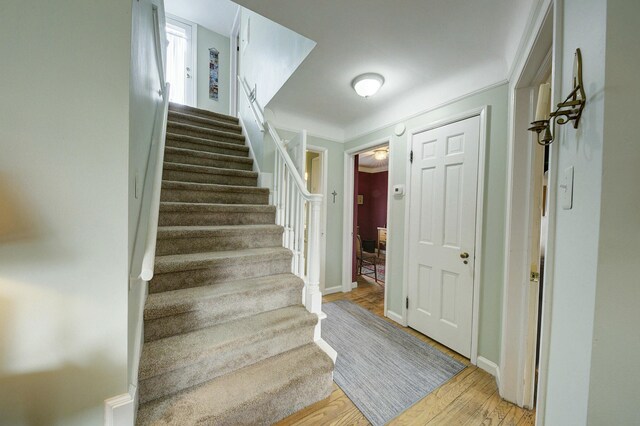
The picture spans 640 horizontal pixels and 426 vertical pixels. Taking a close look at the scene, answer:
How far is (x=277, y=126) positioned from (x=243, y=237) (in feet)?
4.86

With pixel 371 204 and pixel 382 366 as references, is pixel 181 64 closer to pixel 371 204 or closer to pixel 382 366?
pixel 371 204

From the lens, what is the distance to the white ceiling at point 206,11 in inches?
157

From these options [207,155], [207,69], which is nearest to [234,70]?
[207,69]

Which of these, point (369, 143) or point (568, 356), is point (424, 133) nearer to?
point (369, 143)

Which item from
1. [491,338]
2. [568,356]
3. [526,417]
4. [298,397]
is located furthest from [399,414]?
[568,356]

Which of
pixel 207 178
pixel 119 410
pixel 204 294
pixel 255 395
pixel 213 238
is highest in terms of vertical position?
pixel 207 178

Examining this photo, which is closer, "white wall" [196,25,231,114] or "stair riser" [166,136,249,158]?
"stair riser" [166,136,249,158]

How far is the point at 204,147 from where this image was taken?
108 inches

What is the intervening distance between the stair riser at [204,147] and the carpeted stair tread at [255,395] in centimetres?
232

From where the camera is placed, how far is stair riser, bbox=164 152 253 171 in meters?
2.39

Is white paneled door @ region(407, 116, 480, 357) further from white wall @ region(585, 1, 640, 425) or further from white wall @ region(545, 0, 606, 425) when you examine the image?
white wall @ region(585, 1, 640, 425)

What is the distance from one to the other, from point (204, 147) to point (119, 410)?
2.47m

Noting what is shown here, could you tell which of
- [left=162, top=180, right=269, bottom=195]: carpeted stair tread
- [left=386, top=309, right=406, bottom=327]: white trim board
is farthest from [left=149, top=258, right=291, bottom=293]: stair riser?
[left=386, top=309, right=406, bottom=327]: white trim board

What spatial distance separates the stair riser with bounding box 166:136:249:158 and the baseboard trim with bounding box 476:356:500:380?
10.2ft
